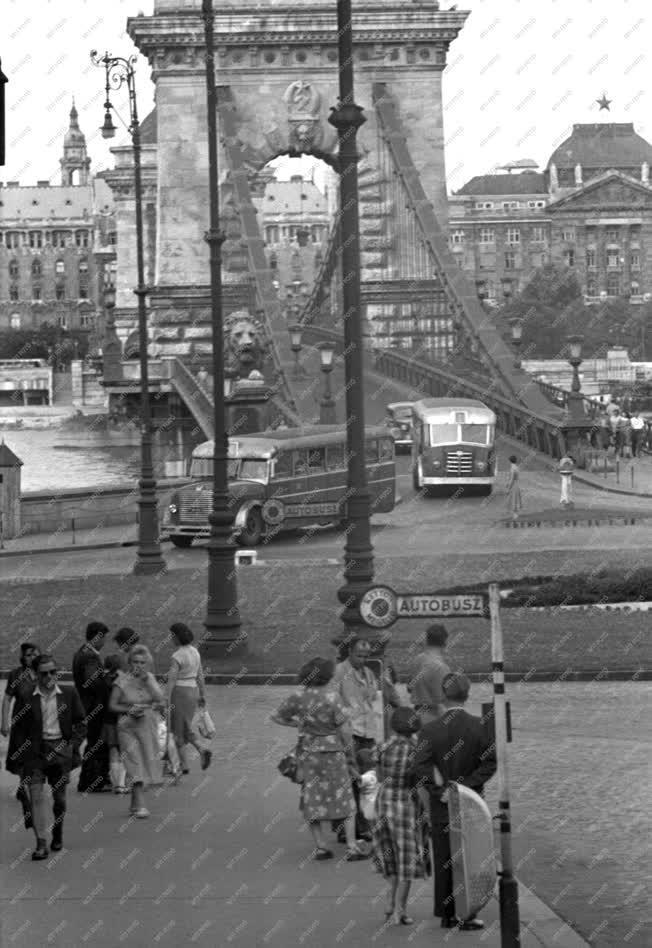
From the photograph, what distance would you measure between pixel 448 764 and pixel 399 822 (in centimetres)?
56

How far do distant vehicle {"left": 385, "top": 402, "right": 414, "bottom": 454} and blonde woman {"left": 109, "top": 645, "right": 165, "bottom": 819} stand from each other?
144 feet

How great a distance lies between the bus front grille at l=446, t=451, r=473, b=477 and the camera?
55.0 meters

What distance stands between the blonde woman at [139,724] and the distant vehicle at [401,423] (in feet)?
144

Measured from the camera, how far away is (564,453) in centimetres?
5975

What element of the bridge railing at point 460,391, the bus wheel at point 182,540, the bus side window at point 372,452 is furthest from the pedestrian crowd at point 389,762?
the bridge railing at point 460,391

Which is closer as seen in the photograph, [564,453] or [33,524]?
[33,524]

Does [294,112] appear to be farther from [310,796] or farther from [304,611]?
[310,796]

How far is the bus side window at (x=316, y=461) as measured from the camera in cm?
4956

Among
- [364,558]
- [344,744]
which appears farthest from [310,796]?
[364,558]

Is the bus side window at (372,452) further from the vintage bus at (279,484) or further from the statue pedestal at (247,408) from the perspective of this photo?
the statue pedestal at (247,408)

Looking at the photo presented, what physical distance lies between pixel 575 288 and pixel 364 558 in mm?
134710

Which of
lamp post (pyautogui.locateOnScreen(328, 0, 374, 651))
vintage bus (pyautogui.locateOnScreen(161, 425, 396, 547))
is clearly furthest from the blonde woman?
vintage bus (pyautogui.locateOnScreen(161, 425, 396, 547))

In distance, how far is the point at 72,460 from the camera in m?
94.5

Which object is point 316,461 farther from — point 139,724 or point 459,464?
point 139,724
